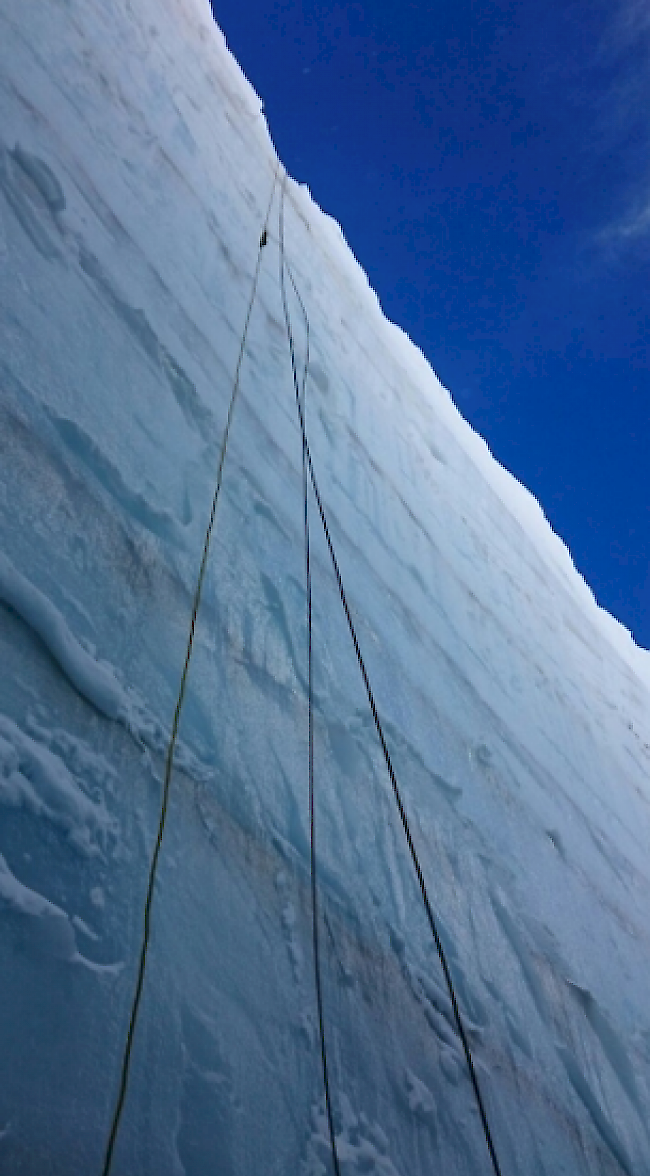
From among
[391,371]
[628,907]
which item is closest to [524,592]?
[391,371]

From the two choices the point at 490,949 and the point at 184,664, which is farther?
the point at 490,949

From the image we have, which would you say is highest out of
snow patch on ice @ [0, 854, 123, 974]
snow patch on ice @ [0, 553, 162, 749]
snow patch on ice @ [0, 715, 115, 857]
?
snow patch on ice @ [0, 553, 162, 749]

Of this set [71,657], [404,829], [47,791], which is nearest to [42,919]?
[47,791]

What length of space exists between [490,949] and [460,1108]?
55 cm

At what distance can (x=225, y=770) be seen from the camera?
1.53 m

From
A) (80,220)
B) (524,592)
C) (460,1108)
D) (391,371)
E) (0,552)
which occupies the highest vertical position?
(391,371)

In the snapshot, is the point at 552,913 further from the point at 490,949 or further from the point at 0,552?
the point at 0,552

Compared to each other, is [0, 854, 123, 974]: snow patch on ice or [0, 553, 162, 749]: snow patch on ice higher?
[0, 553, 162, 749]: snow patch on ice

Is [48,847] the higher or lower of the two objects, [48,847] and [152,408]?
the lower

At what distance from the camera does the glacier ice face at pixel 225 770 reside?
1101 mm

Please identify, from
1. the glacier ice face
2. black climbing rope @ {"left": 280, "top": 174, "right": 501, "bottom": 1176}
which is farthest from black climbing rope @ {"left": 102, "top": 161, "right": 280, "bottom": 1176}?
black climbing rope @ {"left": 280, "top": 174, "right": 501, "bottom": 1176}

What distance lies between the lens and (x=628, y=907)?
325cm

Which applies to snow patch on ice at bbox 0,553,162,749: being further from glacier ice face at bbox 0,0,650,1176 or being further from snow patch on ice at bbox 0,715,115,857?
snow patch on ice at bbox 0,715,115,857

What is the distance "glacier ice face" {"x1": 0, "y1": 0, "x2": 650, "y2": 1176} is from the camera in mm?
1101
